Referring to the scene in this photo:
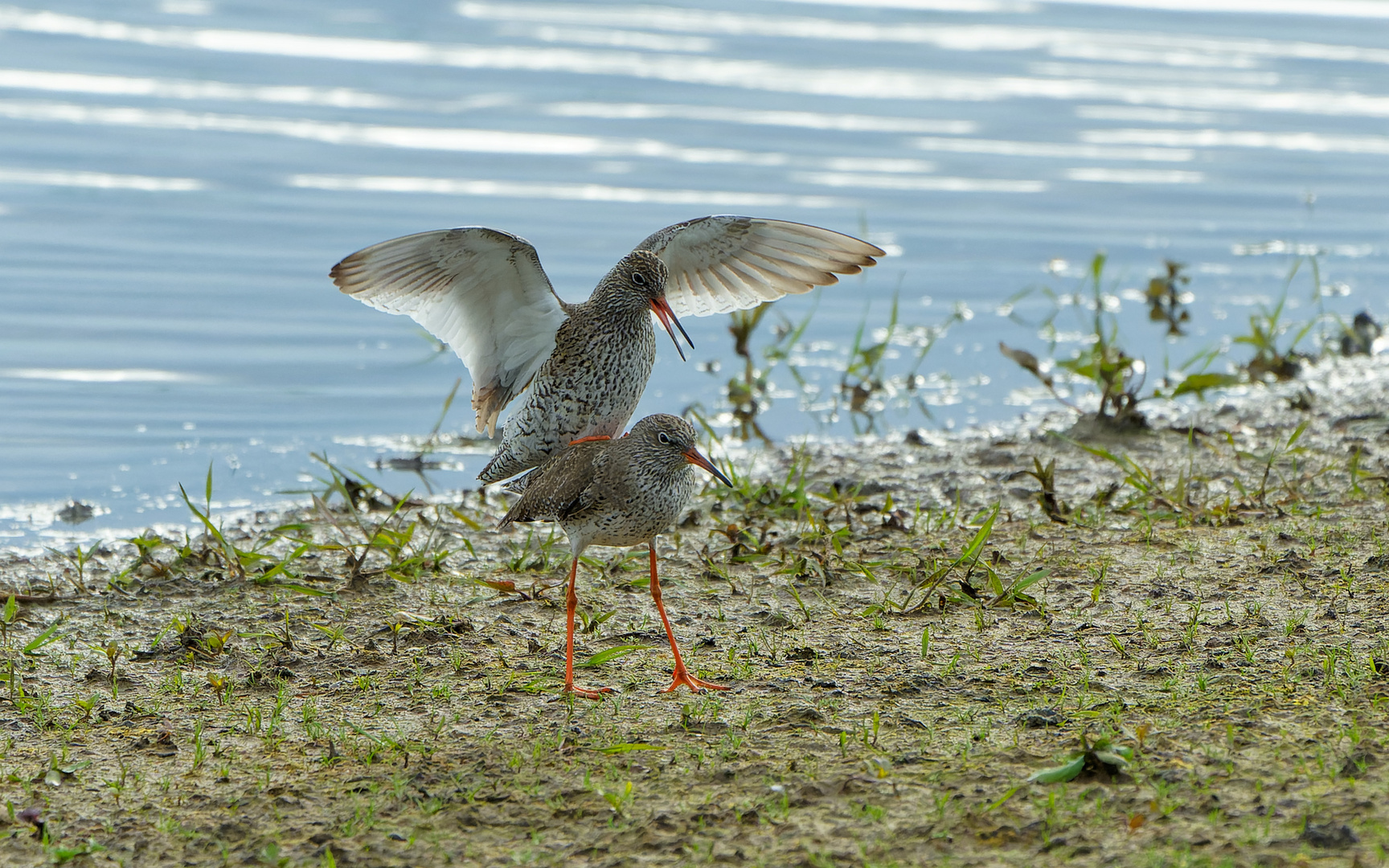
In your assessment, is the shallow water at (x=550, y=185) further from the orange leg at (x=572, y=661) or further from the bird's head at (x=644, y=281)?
the orange leg at (x=572, y=661)

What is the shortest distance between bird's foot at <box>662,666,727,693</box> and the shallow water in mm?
3235

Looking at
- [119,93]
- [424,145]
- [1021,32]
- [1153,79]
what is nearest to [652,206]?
[424,145]

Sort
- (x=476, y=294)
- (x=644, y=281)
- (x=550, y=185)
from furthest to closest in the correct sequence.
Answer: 1. (x=550, y=185)
2. (x=476, y=294)
3. (x=644, y=281)

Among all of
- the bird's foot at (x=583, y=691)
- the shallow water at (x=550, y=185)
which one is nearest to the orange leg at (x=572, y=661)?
the bird's foot at (x=583, y=691)

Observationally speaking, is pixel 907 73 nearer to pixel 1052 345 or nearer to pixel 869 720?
pixel 1052 345

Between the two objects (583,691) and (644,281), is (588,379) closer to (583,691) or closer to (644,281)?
(644,281)

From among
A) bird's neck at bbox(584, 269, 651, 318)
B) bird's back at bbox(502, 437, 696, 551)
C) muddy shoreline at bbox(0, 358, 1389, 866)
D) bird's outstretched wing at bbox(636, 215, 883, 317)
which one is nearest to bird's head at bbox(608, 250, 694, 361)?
bird's neck at bbox(584, 269, 651, 318)

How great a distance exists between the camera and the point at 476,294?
5980 millimetres

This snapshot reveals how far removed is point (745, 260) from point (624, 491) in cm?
189

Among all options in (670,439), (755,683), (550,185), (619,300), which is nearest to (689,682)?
(755,683)

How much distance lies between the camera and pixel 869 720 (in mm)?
4109

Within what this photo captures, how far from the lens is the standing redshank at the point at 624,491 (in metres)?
4.79

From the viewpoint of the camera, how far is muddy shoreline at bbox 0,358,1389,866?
3.43 m

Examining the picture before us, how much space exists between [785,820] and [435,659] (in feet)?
5.44
